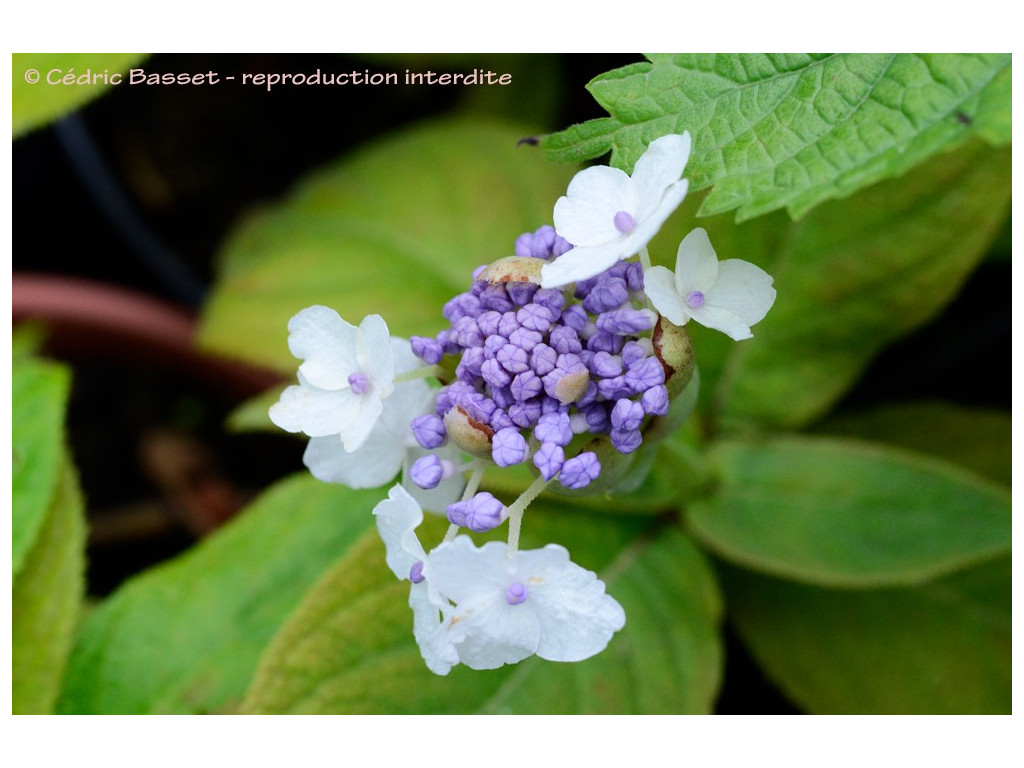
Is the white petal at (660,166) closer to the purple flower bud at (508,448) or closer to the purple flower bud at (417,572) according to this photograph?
the purple flower bud at (508,448)

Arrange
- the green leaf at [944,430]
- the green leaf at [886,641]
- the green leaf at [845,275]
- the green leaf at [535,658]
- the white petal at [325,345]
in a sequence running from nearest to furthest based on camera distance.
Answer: the white petal at [325,345] → the green leaf at [535,658] → the green leaf at [845,275] → the green leaf at [886,641] → the green leaf at [944,430]

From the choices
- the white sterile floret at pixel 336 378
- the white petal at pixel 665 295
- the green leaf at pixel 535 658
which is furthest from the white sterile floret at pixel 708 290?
the green leaf at pixel 535 658

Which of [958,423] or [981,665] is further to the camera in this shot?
[958,423]

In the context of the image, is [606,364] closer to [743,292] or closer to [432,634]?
[743,292]

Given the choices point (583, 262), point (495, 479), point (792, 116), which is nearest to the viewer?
point (583, 262)

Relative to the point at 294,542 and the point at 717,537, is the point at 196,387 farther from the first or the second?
the point at 717,537

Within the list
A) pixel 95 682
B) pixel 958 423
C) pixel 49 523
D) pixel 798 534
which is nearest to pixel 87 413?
pixel 49 523

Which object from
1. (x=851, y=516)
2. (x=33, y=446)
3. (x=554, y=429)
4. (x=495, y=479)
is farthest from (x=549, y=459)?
(x=33, y=446)
